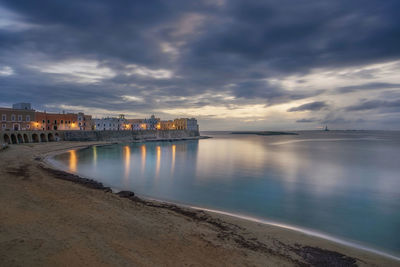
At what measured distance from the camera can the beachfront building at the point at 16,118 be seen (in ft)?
153

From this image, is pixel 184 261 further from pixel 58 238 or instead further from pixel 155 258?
pixel 58 238

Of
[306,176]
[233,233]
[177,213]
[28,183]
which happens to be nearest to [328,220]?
[233,233]

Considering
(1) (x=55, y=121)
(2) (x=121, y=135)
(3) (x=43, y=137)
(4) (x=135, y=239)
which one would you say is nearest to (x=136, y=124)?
(2) (x=121, y=135)

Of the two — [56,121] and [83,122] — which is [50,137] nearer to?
[56,121]

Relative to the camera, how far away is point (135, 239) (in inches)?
245

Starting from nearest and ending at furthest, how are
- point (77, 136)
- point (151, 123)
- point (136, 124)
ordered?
1. point (77, 136)
2. point (136, 124)
3. point (151, 123)

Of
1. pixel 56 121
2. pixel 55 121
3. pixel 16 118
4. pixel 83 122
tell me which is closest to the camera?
pixel 16 118

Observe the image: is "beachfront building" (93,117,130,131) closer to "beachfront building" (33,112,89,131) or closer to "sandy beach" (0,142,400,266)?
"beachfront building" (33,112,89,131)

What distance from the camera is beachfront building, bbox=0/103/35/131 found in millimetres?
46625

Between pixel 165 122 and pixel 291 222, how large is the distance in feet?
390

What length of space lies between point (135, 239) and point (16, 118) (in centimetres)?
5825

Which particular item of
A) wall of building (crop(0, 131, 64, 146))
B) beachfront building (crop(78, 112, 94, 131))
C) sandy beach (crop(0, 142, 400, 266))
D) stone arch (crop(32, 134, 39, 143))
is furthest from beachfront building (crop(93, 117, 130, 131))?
sandy beach (crop(0, 142, 400, 266))

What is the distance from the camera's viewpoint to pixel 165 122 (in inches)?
4975

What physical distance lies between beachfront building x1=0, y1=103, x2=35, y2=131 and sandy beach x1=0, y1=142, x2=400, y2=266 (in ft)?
162
